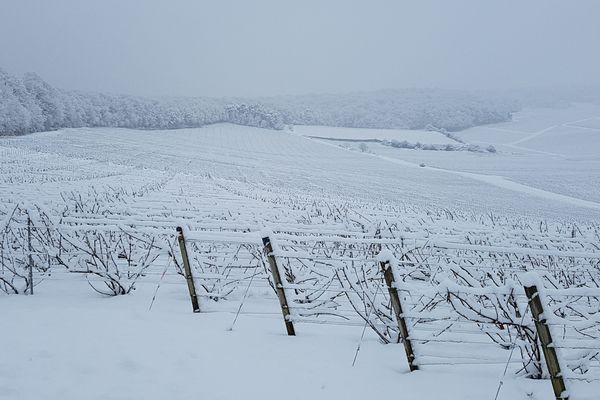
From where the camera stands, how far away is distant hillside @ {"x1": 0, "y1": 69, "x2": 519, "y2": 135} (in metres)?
68.4

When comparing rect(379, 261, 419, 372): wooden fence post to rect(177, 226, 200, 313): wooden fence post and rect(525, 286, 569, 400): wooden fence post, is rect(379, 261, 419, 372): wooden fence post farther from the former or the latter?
rect(177, 226, 200, 313): wooden fence post

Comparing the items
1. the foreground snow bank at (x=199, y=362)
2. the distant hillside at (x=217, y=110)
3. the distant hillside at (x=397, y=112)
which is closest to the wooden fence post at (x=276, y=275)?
the foreground snow bank at (x=199, y=362)

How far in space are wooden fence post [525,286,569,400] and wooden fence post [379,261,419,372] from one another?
106cm

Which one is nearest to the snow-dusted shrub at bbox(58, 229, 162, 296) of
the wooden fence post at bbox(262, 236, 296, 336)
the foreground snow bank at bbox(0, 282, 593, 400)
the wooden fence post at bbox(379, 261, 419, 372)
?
the foreground snow bank at bbox(0, 282, 593, 400)

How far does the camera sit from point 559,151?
238 feet

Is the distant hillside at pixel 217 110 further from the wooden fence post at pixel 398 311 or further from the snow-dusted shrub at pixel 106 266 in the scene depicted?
the wooden fence post at pixel 398 311

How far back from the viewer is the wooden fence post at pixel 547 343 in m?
3.17

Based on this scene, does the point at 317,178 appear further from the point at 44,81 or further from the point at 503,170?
the point at 44,81

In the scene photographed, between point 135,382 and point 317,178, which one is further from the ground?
point 135,382

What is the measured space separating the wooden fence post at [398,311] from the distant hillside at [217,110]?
228ft

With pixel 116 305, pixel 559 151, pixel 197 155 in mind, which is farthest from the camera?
pixel 559 151

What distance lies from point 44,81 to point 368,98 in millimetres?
110223

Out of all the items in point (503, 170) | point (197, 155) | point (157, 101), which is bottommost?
point (503, 170)

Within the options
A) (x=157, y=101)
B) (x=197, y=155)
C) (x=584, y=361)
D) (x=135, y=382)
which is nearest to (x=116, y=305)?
(x=135, y=382)
